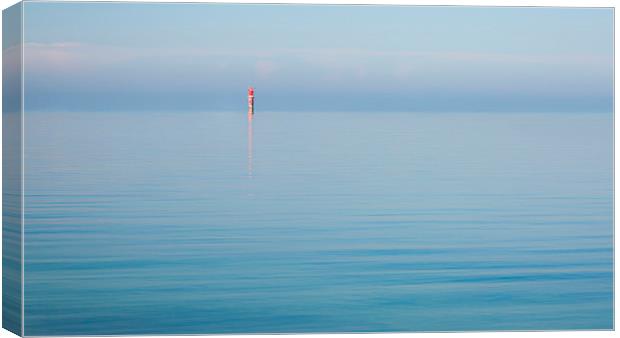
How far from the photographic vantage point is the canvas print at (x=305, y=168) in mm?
8766

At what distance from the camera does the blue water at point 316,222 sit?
8.78 meters

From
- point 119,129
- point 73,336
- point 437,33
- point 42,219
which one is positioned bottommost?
point 73,336

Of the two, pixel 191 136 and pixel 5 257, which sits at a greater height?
pixel 191 136

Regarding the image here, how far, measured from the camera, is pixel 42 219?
8711 millimetres

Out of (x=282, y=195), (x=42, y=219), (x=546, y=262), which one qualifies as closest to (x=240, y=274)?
(x=282, y=195)

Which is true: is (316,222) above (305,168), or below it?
below

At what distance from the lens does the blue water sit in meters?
8.78

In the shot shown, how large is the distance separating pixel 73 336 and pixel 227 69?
194cm

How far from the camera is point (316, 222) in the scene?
360 inches

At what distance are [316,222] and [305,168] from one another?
0.41 metres

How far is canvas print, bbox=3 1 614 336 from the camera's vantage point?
345 inches

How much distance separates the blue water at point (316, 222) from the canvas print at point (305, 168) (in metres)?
0.01

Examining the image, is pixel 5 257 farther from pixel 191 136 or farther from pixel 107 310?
pixel 191 136

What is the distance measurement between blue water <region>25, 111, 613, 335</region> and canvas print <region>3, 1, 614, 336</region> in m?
0.01
